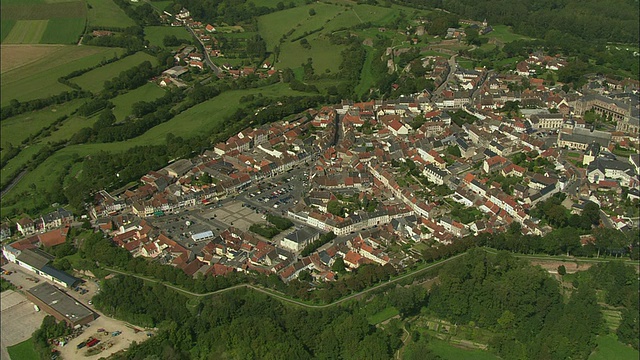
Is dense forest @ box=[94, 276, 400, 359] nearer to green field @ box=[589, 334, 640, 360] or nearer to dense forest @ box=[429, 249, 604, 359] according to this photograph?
dense forest @ box=[429, 249, 604, 359]

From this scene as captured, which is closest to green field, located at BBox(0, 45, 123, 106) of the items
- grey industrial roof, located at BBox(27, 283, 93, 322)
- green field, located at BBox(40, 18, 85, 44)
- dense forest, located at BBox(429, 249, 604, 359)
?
green field, located at BBox(40, 18, 85, 44)

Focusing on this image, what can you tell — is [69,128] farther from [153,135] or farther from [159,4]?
[159,4]

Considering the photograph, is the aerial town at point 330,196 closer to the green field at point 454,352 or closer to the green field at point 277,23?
the green field at point 454,352

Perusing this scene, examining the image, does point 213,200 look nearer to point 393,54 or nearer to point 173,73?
point 173,73

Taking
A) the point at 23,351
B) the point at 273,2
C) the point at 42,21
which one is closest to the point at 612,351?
the point at 23,351

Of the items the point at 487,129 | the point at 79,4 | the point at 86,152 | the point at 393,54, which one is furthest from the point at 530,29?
the point at 79,4

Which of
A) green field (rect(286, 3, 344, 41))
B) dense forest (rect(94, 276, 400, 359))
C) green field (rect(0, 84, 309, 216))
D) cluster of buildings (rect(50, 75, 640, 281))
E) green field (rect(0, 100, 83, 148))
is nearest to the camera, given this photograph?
dense forest (rect(94, 276, 400, 359))
